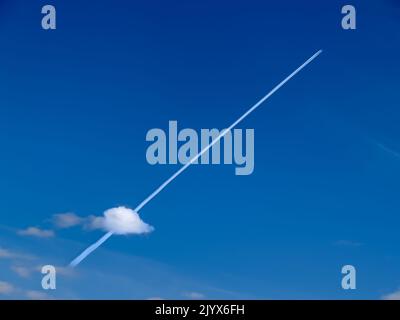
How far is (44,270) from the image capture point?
4605mm
